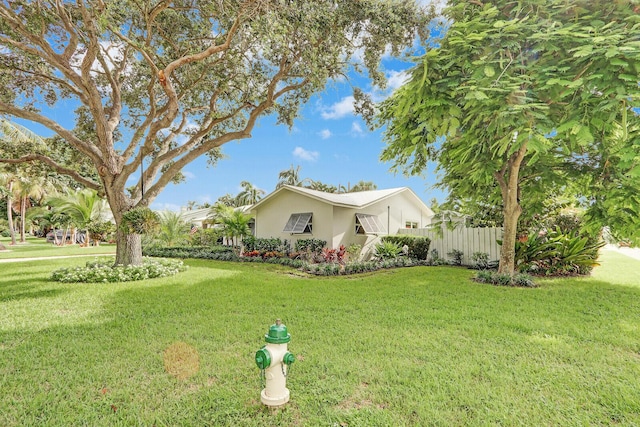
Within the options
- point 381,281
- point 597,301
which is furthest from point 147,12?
point 597,301

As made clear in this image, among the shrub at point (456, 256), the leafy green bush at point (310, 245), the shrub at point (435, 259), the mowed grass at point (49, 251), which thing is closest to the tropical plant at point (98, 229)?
the mowed grass at point (49, 251)

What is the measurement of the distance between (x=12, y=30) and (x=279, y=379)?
1183 centimetres

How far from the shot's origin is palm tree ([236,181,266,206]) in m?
45.2

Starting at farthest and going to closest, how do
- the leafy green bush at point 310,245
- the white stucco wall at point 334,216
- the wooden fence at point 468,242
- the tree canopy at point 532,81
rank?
the white stucco wall at point 334,216 → the leafy green bush at point 310,245 → the wooden fence at point 468,242 → the tree canopy at point 532,81

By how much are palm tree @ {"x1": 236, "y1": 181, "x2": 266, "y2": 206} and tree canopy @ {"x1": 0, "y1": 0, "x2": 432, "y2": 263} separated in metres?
31.6

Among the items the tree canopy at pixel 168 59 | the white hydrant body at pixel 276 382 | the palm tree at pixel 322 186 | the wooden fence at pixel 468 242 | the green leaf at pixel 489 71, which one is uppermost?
the palm tree at pixel 322 186

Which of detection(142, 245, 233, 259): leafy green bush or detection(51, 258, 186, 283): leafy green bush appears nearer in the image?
detection(51, 258, 186, 283): leafy green bush

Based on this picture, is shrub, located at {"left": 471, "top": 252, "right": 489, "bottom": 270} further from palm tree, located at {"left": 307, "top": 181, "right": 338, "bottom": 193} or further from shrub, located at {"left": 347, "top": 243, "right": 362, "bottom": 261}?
palm tree, located at {"left": 307, "top": 181, "right": 338, "bottom": 193}

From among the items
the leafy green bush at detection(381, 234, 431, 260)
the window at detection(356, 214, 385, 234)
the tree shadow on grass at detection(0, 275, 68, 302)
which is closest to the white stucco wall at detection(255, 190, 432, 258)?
the window at detection(356, 214, 385, 234)

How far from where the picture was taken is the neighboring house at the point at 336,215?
15805mm

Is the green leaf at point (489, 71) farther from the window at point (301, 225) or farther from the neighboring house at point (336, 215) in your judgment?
the window at point (301, 225)

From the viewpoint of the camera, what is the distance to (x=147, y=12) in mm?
7488

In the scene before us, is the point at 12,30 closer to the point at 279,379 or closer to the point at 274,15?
the point at 274,15

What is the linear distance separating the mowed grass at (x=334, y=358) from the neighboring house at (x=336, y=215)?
848 centimetres
